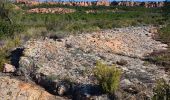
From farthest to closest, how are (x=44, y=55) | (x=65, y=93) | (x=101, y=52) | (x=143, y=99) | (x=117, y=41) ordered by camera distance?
(x=117, y=41), (x=101, y=52), (x=44, y=55), (x=65, y=93), (x=143, y=99)

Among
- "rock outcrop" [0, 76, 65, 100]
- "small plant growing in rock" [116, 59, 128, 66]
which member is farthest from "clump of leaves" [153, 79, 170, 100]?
"small plant growing in rock" [116, 59, 128, 66]

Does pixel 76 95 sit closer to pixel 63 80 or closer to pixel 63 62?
pixel 63 80

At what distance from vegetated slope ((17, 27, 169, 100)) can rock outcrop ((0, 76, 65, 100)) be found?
1.69 feet

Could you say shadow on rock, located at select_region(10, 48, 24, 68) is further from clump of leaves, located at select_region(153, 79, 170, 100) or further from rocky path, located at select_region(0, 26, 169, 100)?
clump of leaves, located at select_region(153, 79, 170, 100)

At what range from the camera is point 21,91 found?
15328 mm

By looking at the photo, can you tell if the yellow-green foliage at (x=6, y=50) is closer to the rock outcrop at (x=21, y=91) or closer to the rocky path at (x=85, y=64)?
the rocky path at (x=85, y=64)

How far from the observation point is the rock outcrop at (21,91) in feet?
49.3

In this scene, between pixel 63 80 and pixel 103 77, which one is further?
pixel 63 80

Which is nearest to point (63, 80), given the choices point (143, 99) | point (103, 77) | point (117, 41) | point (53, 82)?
point (53, 82)

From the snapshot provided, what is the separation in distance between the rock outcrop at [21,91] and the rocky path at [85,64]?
1.58ft

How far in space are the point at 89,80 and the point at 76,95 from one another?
38.0 inches

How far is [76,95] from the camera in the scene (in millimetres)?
15102

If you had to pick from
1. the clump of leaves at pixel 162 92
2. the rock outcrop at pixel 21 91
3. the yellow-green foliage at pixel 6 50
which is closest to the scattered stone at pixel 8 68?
the yellow-green foliage at pixel 6 50

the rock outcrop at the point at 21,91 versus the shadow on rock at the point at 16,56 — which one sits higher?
the shadow on rock at the point at 16,56
